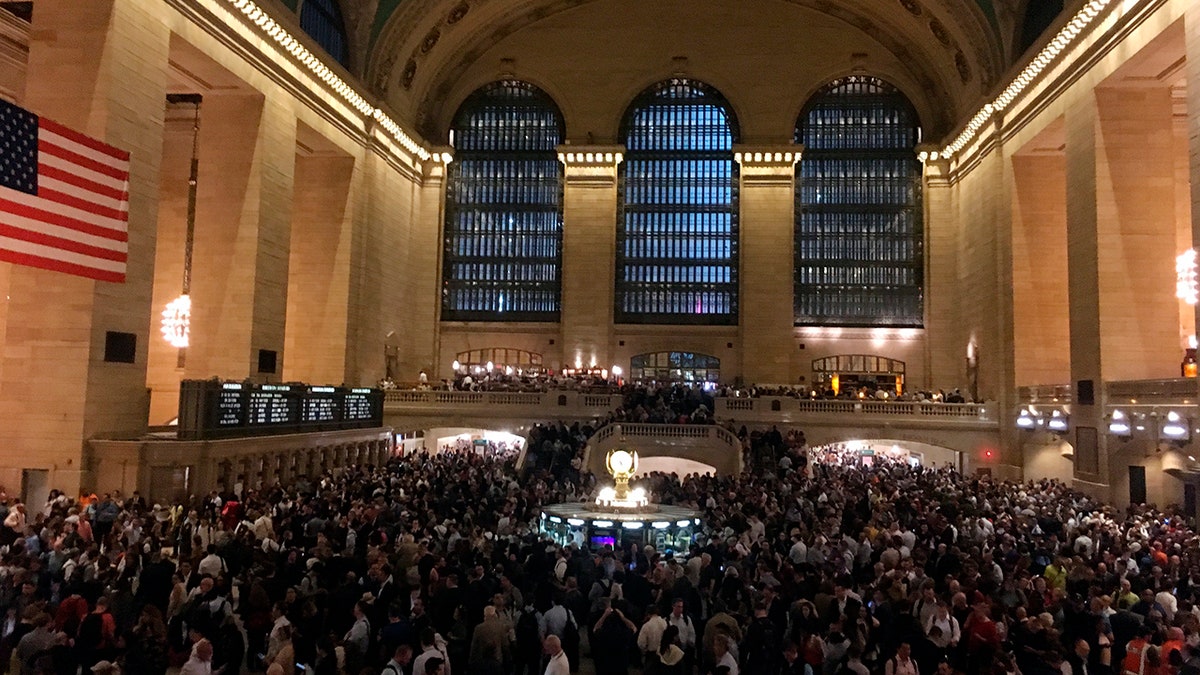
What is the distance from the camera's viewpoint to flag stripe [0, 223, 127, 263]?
14.2m

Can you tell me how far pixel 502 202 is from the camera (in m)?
39.9

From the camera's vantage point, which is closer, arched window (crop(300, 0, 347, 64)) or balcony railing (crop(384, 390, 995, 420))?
arched window (crop(300, 0, 347, 64))

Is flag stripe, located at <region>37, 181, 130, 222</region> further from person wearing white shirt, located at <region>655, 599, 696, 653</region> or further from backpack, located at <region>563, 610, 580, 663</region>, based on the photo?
person wearing white shirt, located at <region>655, 599, 696, 653</region>

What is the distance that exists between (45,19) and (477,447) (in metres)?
19.9

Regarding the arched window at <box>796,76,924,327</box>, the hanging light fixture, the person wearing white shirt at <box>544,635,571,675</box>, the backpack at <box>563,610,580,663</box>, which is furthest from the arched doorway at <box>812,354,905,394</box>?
the person wearing white shirt at <box>544,635,571,675</box>

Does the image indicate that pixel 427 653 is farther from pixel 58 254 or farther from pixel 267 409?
pixel 267 409

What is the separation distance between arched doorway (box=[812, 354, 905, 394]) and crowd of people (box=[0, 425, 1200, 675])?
73.1 ft

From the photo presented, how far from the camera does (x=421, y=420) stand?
101 feet

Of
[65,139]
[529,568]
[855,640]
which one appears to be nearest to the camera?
[855,640]

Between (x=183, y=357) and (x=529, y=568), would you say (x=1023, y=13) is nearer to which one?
(x=529, y=568)

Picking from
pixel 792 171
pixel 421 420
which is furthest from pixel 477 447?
pixel 792 171

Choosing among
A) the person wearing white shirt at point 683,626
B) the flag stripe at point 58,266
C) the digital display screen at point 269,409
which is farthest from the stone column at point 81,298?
the person wearing white shirt at point 683,626

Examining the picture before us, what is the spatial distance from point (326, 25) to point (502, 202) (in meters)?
12.1

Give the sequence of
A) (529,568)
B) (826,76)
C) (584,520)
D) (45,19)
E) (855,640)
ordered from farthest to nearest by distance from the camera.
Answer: (826,76) → (45,19) → (584,520) → (529,568) → (855,640)
